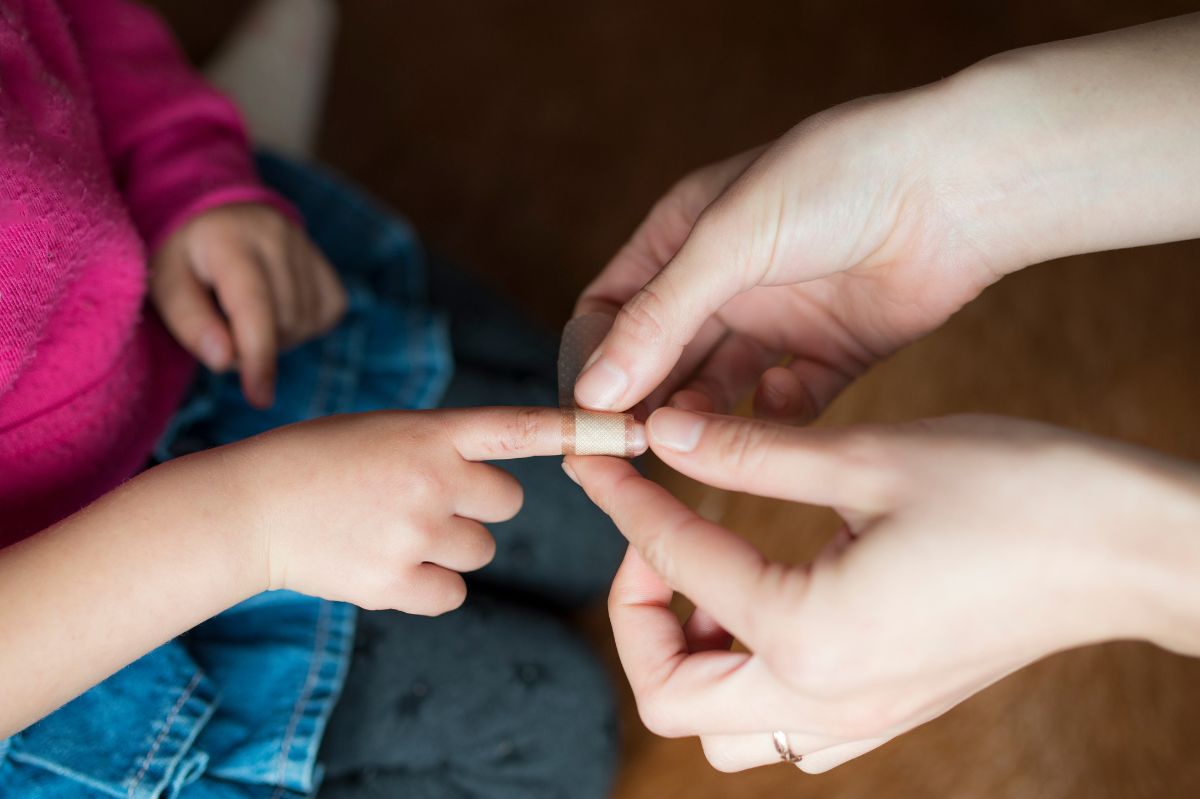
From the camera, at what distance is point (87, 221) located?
685mm

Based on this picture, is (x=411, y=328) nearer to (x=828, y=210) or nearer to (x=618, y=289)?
(x=618, y=289)

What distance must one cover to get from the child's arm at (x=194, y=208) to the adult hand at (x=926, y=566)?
0.44 metres

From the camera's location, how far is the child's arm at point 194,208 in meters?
0.82

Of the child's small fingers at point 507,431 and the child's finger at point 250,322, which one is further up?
the child's small fingers at point 507,431

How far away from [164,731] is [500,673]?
0.98 ft

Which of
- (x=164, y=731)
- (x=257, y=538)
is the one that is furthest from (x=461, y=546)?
(x=164, y=731)

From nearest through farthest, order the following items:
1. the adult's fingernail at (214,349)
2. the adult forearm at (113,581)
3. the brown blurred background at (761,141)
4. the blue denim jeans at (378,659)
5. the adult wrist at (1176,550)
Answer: the adult wrist at (1176,550) → the adult forearm at (113,581) → the blue denim jeans at (378,659) → the adult's fingernail at (214,349) → the brown blurred background at (761,141)

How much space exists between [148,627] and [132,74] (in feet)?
1.70

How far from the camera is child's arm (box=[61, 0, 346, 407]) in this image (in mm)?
818

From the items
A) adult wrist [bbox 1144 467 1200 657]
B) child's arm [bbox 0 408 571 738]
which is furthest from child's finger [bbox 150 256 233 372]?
adult wrist [bbox 1144 467 1200 657]

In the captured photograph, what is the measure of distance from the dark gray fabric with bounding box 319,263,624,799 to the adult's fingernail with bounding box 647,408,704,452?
12.9 inches

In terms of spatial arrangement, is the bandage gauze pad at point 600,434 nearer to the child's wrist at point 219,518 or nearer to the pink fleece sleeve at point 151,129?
the child's wrist at point 219,518

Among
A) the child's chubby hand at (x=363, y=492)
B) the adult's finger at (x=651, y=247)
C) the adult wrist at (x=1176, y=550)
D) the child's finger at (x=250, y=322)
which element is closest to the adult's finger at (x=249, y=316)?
the child's finger at (x=250, y=322)

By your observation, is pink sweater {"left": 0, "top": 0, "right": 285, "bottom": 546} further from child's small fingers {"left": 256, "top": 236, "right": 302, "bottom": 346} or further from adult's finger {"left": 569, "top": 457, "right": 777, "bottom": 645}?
adult's finger {"left": 569, "top": 457, "right": 777, "bottom": 645}
